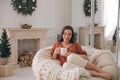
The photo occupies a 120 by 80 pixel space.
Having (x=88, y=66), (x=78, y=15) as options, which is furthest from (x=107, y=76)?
(x=78, y=15)

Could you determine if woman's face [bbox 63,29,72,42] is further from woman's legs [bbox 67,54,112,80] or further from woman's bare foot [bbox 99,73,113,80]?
woman's bare foot [bbox 99,73,113,80]

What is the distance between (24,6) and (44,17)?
70 cm

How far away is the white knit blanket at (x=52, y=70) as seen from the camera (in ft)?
7.91

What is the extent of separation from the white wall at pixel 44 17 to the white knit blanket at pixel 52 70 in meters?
2.22

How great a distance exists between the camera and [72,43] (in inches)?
129

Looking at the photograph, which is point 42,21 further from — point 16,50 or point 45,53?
point 45,53

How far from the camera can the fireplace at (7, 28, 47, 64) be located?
5.07m

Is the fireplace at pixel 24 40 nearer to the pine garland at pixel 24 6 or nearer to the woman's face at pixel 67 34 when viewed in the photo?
the pine garland at pixel 24 6

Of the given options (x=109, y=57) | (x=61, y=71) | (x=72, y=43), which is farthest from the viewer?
(x=72, y=43)

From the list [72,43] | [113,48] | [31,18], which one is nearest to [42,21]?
[31,18]

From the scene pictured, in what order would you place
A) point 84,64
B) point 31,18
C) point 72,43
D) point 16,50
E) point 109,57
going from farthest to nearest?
1. point 31,18
2. point 16,50
3. point 72,43
4. point 109,57
5. point 84,64

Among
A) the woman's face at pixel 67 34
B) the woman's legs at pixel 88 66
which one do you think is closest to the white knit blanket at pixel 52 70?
the woman's legs at pixel 88 66

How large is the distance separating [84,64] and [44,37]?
115 inches

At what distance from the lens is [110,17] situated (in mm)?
4254
